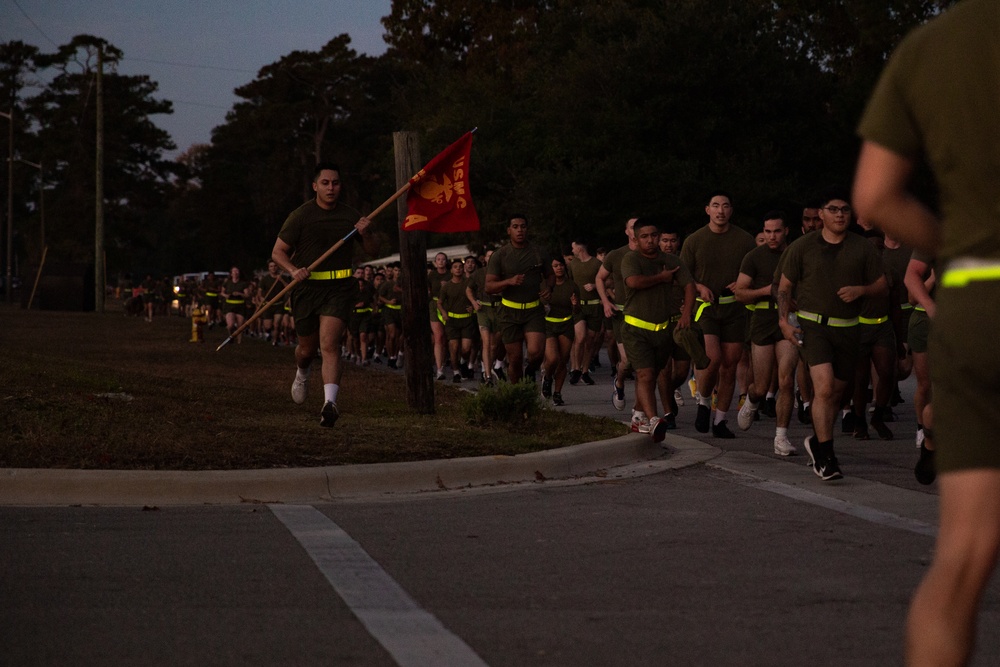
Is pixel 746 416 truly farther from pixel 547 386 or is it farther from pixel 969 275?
pixel 969 275

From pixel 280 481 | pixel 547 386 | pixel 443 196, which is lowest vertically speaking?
pixel 280 481

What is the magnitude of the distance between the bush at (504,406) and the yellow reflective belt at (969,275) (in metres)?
8.86

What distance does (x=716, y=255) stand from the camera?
45.6 ft

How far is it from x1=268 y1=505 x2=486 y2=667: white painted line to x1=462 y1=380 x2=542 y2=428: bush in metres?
4.22

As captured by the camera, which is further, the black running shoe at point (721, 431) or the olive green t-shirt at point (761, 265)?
the black running shoe at point (721, 431)

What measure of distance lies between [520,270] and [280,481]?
7.40 metres

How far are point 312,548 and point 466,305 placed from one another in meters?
16.7

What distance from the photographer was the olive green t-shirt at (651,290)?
12781 millimetres

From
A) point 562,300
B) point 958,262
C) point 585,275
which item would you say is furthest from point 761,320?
point 958,262

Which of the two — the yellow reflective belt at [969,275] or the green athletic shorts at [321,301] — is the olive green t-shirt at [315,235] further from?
the yellow reflective belt at [969,275]

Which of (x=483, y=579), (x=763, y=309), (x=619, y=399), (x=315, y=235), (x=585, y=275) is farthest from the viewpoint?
(x=585, y=275)

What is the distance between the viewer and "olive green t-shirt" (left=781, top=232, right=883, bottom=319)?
1012 centimetres

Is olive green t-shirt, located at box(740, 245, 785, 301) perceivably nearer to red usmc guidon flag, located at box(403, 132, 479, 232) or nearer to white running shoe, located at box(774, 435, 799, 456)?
white running shoe, located at box(774, 435, 799, 456)

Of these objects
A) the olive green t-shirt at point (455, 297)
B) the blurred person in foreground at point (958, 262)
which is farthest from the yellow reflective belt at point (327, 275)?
the olive green t-shirt at point (455, 297)
